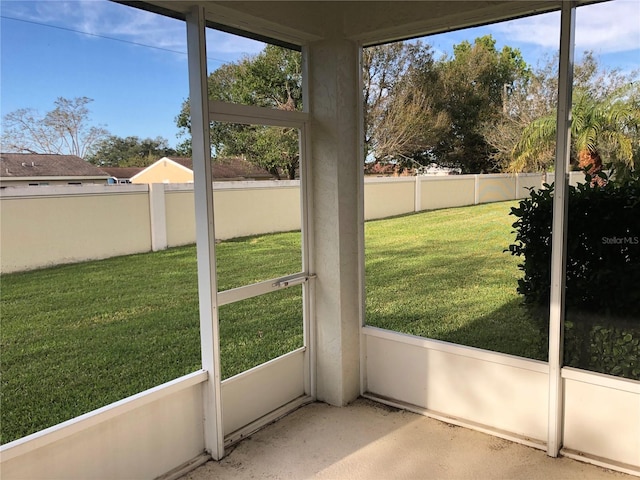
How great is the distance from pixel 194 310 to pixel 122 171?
851 millimetres

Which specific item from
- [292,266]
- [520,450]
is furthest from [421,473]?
[292,266]

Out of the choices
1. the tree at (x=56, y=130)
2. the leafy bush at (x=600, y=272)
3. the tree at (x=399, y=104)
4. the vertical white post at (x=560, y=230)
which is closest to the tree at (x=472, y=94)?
the tree at (x=399, y=104)

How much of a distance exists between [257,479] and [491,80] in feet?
8.46

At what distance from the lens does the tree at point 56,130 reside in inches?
78.2

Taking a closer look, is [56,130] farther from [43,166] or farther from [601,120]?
[601,120]

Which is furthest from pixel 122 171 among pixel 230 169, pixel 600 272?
pixel 600 272

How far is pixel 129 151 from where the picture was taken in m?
2.38

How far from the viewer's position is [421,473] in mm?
2621

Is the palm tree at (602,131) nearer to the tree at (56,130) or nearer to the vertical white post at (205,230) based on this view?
the vertical white post at (205,230)

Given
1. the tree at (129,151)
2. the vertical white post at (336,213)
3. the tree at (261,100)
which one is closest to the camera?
the tree at (129,151)

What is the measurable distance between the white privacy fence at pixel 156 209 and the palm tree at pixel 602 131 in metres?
0.24

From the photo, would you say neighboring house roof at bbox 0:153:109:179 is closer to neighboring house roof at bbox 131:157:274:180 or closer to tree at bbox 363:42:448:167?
neighboring house roof at bbox 131:157:274:180

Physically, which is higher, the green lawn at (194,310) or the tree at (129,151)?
the tree at (129,151)

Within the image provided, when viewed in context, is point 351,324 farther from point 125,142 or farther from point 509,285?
point 125,142
